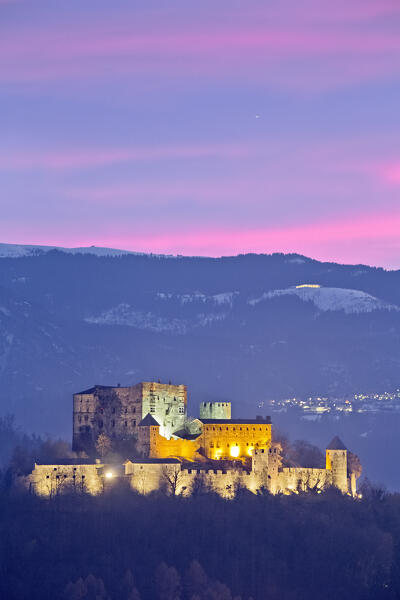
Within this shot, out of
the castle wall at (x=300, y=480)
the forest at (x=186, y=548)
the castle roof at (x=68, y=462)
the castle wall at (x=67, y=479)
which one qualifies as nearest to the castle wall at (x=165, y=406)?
the castle roof at (x=68, y=462)

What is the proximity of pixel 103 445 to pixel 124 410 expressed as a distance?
4002mm

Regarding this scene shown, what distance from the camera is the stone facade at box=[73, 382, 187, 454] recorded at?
503 ft

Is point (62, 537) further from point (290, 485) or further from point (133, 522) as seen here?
point (290, 485)

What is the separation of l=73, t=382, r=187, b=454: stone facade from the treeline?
7529 millimetres

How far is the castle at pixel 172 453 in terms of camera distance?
481ft

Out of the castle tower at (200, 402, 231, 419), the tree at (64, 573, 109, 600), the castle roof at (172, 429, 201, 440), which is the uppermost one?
the castle tower at (200, 402, 231, 419)

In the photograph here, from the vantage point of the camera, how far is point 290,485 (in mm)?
150000

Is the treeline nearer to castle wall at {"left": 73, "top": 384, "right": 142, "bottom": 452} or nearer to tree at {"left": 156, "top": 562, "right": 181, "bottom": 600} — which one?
tree at {"left": 156, "top": 562, "right": 181, "bottom": 600}

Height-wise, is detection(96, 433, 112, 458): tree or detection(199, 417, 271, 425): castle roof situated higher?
detection(199, 417, 271, 425): castle roof

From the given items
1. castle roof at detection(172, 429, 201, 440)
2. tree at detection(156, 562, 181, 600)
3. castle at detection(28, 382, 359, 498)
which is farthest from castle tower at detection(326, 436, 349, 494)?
tree at detection(156, 562, 181, 600)

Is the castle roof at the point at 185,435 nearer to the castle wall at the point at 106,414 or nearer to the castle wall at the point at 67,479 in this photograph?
the castle wall at the point at 106,414

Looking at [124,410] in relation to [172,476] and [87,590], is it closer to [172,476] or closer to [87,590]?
[172,476]

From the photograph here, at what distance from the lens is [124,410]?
506ft

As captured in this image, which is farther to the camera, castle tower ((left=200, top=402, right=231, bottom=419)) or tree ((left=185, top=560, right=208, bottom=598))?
castle tower ((left=200, top=402, right=231, bottom=419))
